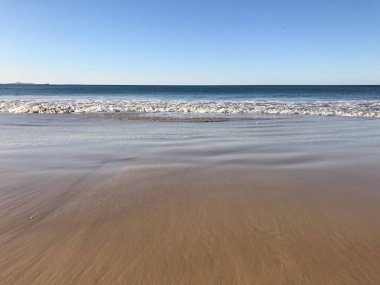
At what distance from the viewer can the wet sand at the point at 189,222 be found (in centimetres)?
302

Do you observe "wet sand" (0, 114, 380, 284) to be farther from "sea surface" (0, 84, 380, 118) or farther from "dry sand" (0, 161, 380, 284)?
"sea surface" (0, 84, 380, 118)

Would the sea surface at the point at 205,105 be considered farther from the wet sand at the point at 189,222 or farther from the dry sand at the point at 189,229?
the dry sand at the point at 189,229

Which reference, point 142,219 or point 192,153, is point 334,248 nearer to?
point 142,219

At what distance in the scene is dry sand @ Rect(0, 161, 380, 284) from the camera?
300 centimetres

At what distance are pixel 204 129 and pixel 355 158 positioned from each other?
6014mm

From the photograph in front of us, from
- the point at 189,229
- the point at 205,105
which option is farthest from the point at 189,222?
the point at 205,105

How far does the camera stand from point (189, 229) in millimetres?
3824

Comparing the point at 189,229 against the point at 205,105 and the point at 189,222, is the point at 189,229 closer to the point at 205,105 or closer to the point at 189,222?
the point at 189,222

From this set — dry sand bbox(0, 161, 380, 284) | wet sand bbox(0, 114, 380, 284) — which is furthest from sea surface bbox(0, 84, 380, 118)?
dry sand bbox(0, 161, 380, 284)

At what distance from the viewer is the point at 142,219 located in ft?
13.5

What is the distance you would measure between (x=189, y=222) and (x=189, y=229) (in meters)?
0.19

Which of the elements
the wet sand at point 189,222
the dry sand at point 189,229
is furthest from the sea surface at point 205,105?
the dry sand at point 189,229

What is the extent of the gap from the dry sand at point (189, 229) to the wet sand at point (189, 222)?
11 millimetres

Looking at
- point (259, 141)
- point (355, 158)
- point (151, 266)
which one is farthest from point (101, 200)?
point (259, 141)
